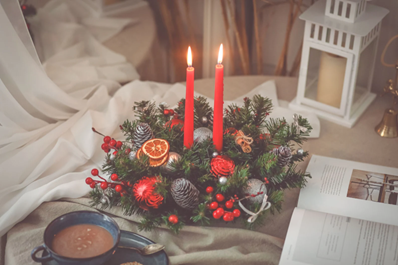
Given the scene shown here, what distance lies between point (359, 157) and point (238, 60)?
0.66 metres

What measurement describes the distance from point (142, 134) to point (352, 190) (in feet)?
1.33

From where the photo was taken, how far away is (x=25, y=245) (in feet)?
2.38

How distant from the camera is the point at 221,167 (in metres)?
0.73

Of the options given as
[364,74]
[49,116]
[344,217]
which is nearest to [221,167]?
[344,217]

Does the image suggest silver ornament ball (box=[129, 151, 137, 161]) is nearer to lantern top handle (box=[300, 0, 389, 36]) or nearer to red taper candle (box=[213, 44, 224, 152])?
red taper candle (box=[213, 44, 224, 152])

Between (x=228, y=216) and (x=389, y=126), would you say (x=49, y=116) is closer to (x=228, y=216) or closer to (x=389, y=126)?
(x=228, y=216)

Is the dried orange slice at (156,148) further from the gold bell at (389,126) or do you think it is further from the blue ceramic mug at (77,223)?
the gold bell at (389,126)

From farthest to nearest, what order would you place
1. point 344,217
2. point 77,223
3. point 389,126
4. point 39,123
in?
point 389,126, point 39,123, point 344,217, point 77,223

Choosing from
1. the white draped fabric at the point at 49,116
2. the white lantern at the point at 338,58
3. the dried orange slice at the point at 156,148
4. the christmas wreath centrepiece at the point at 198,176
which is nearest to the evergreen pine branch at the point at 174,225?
the christmas wreath centrepiece at the point at 198,176

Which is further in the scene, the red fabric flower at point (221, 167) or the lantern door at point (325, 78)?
the lantern door at point (325, 78)

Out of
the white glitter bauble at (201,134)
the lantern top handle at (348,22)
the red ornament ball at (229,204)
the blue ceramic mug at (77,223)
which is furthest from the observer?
the lantern top handle at (348,22)

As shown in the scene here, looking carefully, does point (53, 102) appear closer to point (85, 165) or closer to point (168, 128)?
point (85, 165)

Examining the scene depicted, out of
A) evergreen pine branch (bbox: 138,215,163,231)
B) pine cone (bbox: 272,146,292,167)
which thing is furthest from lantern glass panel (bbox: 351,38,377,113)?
evergreen pine branch (bbox: 138,215,163,231)

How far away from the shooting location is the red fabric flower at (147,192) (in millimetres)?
697
